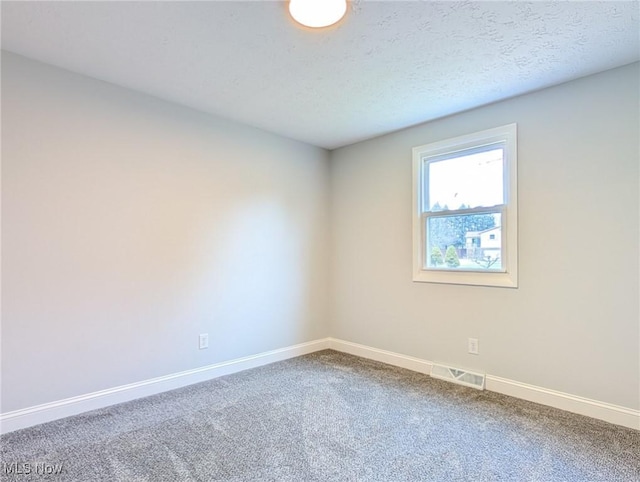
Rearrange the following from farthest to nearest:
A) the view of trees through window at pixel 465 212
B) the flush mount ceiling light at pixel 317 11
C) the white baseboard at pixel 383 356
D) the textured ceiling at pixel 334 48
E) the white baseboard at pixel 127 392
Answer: the white baseboard at pixel 383 356
the view of trees through window at pixel 465 212
the white baseboard at pixel 127 392
the textured ceiling at pixel 334 48
the flush mount ceiling light at pixel 317 11

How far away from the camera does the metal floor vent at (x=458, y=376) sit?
2.94 meters

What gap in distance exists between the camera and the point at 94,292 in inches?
99.9

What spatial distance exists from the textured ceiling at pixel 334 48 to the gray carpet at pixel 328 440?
7.71 feet

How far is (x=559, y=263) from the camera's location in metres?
2.57

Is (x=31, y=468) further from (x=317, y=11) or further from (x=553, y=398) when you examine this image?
(x=553, y=398)

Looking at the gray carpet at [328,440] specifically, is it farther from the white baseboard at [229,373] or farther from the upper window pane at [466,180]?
the upper window pane at [466,180]

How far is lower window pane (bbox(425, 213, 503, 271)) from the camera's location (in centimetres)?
296

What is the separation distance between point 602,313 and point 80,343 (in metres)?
3.59

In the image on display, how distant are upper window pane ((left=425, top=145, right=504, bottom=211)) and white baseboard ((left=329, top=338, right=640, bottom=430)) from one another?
4.76 ft

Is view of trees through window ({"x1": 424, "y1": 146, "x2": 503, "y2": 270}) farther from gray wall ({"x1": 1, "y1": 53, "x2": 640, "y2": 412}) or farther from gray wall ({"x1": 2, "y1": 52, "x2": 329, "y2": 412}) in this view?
gray wall ({"x1": 2, "y1": 52, "x2": 329, "y2": 412})

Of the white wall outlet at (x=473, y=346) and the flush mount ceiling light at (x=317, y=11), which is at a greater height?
the flush mount ceiling light at (x=317, y=11)

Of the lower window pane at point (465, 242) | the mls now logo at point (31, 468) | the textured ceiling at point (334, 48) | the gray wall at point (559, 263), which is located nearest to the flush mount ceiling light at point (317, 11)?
the textured ceiling at point (334, 48)

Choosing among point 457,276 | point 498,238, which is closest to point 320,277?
point 457,276

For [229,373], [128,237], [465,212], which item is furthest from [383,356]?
[128,237]
